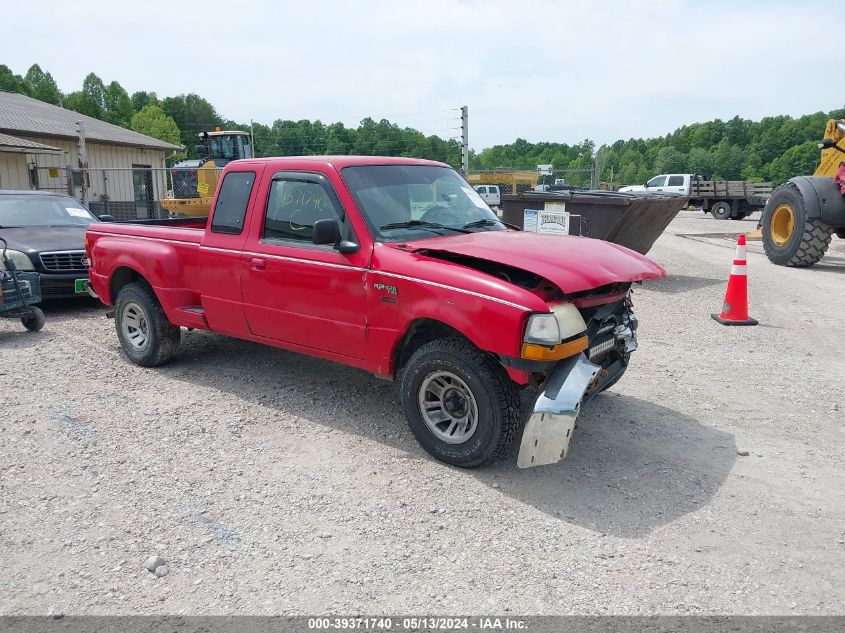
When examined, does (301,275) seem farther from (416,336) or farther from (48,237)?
(48,237)

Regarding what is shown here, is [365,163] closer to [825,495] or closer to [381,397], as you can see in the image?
[381,397]

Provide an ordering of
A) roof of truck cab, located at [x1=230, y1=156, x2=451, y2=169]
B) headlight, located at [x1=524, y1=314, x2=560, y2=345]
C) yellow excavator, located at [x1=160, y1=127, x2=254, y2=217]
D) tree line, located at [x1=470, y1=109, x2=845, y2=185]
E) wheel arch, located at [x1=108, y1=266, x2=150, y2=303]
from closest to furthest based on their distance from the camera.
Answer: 1. headlight, located at [x1=524, y1=314, x2=560, y2=345]
2. roof of truck cab, located at [x1=230, y1=156, x2=451, y2=169]
3. wheel arch, located at [x1=108, y1=266, x2=150, y2=303]
4. yellow excavator, located at [x1=160, y1=127, x2=254, y2=217]
5. tree line, located at [x1=470, y1=109, x2=845, y2=185]

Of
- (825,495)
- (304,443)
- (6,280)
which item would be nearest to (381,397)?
(304,443)

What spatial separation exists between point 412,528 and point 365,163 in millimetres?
2771

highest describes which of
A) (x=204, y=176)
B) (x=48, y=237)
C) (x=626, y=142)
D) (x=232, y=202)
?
(x=626, y=142)

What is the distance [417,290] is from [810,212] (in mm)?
Answer: 11452

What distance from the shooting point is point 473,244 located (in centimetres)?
441

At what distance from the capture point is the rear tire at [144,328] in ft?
20.2

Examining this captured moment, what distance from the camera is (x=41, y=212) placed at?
10.0 meters

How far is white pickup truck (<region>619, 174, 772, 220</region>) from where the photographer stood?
95.2 feet

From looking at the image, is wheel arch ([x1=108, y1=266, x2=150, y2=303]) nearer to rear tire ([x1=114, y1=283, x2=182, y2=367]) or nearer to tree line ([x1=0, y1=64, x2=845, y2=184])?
rear tire ([x1=114, y1=283, x2=182, y2=367])

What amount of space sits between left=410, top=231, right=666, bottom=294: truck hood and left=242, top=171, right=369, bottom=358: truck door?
24.2 inches

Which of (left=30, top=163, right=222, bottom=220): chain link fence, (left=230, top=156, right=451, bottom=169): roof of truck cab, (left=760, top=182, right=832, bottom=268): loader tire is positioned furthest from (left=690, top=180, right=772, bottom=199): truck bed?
(left=230, top=156, right=451, bottom=169): roof of truck cab

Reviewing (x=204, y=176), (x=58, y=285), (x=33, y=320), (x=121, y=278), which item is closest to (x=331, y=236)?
(x=121, y=278)
